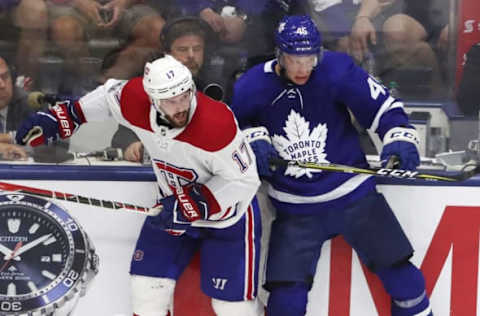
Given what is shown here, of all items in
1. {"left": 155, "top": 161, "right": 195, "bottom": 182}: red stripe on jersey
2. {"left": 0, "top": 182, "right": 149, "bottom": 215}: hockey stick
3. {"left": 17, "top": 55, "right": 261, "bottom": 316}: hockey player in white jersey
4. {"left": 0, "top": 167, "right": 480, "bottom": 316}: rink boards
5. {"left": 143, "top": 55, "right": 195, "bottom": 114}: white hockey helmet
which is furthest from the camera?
{"left": 0, "top": 167, "right": 480, "bottom": 316}: rink boards

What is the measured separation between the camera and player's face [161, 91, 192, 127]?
8.70 ft

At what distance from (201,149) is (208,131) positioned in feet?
0.19

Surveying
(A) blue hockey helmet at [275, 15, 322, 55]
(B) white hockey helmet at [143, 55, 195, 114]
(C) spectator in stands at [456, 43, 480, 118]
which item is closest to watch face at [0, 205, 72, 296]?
(B) white hockey helmet at [143, 55, 195, 114]

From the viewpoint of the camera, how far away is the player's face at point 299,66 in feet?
9.34

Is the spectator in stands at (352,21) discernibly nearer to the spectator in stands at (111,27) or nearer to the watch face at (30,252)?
the spectator in stands at (111,27)

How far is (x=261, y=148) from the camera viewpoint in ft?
9.58

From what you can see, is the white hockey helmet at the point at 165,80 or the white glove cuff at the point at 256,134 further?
the white glove cuff at the point at 256,134

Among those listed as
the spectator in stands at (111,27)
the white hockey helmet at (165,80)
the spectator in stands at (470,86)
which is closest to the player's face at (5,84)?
the spectator in stands at (111,27)

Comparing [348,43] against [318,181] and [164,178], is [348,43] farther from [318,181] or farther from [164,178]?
[164,178]

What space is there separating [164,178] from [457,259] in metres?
0.99

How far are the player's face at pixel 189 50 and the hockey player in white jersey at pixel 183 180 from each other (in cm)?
35

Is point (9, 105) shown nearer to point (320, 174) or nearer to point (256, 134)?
point (256, 134)

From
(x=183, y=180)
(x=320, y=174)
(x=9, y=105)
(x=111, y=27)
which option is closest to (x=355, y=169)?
(x=320, y=174)

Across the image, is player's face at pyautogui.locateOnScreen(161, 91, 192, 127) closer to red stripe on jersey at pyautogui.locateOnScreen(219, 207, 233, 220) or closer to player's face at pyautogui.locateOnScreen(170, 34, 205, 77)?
red stripe on jersey at pyautogui.locateOnScreen(219, 207, 233, 220)
